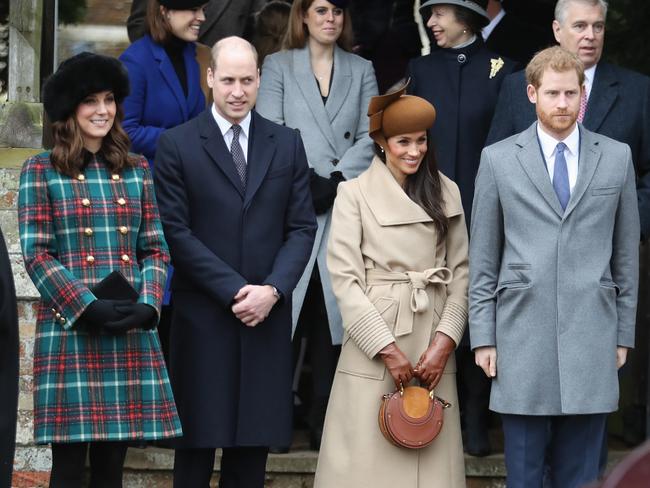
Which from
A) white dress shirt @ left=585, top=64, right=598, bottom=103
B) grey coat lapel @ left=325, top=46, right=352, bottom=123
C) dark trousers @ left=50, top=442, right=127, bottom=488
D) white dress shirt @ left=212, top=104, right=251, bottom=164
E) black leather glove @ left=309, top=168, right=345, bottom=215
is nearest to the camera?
dark trousers @ left=50, top=442, right=127, bottom=488

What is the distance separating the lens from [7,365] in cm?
386

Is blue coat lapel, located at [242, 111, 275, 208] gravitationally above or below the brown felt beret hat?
below

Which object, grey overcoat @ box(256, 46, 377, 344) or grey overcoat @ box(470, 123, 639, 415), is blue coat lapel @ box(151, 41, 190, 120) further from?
grey overcoat @ box(470, 123, 639, 415)

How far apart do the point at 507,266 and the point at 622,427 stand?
2.65 metres

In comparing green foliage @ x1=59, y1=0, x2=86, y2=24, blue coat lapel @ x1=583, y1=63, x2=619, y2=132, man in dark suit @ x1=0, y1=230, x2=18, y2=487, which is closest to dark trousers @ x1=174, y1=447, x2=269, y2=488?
blue coat lapel @ x1=583, y1=63, x2=619, y2=132

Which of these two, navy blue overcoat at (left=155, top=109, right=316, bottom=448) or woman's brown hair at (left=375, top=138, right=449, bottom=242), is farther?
woman's brown hair at (left=375, top=138, right=449, bottom=242)

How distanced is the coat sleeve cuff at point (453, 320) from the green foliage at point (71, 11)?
3.61 m

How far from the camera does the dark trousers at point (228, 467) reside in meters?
6.38

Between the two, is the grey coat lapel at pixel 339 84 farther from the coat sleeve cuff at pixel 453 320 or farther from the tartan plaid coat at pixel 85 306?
the tartan plaid coat at pixel 85 306

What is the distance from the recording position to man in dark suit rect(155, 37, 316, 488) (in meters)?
6.28

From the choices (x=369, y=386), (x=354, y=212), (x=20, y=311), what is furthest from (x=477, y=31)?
(x=20, y=311)

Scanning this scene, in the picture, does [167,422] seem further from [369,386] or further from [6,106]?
[6,106]

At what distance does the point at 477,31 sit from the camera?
291 inches

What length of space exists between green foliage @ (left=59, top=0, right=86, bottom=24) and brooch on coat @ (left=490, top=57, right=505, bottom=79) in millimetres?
2791
